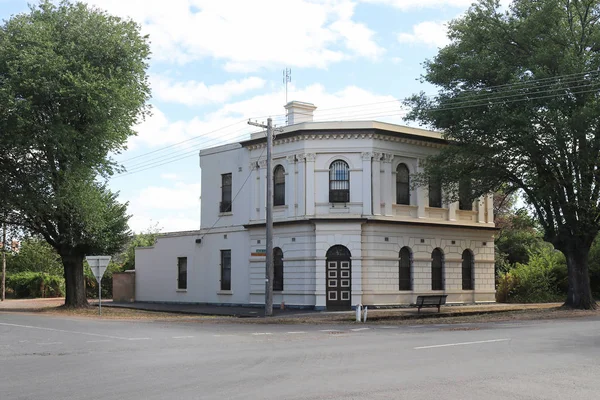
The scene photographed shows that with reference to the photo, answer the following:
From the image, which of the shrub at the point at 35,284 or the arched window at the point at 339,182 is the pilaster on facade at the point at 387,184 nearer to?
the arched window at the point at 339,182

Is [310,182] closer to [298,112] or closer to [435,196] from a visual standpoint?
[298,112]

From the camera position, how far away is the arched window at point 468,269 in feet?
119

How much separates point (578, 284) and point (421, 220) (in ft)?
24.7

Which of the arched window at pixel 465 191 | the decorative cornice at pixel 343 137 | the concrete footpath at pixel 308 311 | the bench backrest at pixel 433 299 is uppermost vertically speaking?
the decorative cornice at pixel 343 137

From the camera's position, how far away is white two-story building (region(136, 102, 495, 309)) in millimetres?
31734

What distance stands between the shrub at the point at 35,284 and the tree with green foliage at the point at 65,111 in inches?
782

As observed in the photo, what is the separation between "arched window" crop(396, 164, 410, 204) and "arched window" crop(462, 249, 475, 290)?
5.11m

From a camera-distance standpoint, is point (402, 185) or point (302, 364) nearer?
point (302, 364)

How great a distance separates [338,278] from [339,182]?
4317 mm

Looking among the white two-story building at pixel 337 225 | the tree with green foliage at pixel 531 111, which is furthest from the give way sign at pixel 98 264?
the tree with green foliage at pixel 531 111

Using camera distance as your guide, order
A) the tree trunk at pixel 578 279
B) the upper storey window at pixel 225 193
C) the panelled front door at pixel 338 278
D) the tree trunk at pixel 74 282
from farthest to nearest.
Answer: the upper storey window at pixel 225 193 → the tree trunk at pixel 74 282 → the tree trunk at pixel 578 279 → the panelled front door at pixel 338 278

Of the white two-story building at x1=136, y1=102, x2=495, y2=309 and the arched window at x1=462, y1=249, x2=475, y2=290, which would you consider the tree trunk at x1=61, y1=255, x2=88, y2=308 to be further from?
the arched window at x1=462, y1=249, x2=475, y2=290

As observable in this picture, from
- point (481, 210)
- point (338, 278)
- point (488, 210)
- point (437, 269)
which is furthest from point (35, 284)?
point (488, 210)

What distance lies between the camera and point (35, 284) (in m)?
53.3
